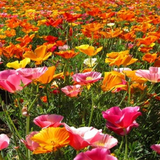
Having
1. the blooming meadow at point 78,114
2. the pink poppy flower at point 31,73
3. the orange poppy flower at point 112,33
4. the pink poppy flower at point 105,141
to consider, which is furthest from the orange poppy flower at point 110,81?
the orange poppy flower at point 112,33

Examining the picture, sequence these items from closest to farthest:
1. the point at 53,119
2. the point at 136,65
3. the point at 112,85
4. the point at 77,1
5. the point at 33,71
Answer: the point at 53,119
the point at 33,71
the point at 112,85
the point at 136,65
the point at 77,1

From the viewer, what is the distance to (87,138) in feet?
2.47

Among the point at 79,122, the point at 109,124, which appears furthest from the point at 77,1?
the point at 109,124

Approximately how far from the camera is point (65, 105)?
4.81 ft

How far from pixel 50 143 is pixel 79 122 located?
79 cm

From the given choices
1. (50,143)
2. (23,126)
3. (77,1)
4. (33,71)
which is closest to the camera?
(50,143)

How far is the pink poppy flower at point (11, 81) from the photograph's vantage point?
0.95 m

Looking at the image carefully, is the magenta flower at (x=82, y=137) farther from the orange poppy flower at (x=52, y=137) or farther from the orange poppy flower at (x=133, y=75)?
the orange poppy flower at (x=133, y=75)

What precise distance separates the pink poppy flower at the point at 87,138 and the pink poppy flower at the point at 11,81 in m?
0.29

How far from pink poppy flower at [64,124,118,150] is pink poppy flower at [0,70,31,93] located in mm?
293

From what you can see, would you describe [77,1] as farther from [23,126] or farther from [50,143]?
[50,143]

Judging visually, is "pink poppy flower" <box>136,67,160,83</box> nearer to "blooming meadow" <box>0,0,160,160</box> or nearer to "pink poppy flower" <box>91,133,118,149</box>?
"blooming meadow" <box>0,0,160,160</box>

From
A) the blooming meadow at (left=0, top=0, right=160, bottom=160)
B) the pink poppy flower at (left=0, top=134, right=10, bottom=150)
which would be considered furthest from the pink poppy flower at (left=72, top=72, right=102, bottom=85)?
the pink poppy flower at (left=0, top=134, right=10, bottom=150)

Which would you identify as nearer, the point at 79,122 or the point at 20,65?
the point at 20,65
